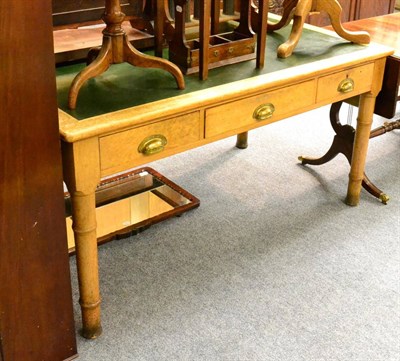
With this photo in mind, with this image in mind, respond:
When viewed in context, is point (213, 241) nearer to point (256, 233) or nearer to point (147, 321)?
point (256, 233)

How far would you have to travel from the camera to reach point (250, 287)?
2643mm

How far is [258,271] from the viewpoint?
2746 millimetres

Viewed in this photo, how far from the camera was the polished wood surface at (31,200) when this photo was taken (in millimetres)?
1748

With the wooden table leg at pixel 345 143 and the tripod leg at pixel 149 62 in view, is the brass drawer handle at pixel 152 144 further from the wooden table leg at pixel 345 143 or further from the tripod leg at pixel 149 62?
the wooden table leg at pixel 345 143

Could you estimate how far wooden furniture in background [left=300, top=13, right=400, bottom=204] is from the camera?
10.0 feet

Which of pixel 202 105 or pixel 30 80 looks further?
pixel 202 105

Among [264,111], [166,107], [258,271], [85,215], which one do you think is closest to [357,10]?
[264,111]

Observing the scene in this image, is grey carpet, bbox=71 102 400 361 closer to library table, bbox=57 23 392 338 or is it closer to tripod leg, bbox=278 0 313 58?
library table, bbox=57 23 392 338

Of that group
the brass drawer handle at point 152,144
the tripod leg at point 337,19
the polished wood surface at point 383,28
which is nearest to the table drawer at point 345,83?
the tripod leg at point 337,19

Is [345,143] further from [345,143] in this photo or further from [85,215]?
[85,215]

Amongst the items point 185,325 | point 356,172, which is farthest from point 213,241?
point 356,172

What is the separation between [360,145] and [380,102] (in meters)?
0.24

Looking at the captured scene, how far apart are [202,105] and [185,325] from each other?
0.80m

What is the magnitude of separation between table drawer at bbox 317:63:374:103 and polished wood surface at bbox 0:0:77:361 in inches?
49.6
